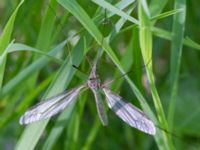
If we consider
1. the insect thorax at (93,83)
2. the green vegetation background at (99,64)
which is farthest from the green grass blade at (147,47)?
the insect thorax at (93,83)

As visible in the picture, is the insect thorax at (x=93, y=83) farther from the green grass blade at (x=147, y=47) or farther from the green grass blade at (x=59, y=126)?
the green grass blade at (x=147, y=47)

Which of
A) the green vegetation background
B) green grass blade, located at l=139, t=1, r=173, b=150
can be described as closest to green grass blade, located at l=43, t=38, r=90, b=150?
the green vegetation background

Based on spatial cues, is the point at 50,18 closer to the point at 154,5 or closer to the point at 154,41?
the point at 154,5

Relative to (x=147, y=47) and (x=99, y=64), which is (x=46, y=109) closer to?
(x=147, y=47)

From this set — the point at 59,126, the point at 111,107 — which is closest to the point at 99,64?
the point at 59,126

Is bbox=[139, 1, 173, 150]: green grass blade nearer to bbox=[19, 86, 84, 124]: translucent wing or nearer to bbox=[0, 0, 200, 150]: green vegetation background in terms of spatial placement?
bbox=[0, 0, 200, 150]: green vegetation background

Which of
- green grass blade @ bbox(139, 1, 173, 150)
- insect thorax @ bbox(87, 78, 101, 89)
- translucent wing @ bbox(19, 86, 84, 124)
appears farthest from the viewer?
insect thorax @ bbox(87, 78, 101, 89)
